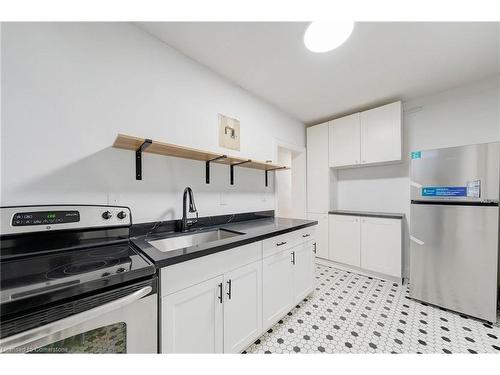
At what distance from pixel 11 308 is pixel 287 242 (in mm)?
1532

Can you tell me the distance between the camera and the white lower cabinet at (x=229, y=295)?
95cm

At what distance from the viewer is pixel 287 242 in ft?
5.45

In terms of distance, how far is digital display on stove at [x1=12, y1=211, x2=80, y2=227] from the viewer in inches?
34.4

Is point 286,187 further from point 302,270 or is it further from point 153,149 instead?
point 153,149

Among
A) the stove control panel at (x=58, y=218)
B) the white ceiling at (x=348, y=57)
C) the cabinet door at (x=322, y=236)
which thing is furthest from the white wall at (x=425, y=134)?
the stove control panel at (x=58, y=218)

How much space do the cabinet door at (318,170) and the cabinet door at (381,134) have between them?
0.55 m

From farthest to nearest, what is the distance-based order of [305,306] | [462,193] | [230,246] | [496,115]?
[496,115]
[305,306]
[462,193]
[230,246]

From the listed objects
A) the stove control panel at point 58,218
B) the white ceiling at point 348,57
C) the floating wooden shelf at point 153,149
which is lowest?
the stove control panel at point 58,218

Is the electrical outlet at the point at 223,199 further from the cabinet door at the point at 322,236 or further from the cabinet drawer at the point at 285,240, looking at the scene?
the cabinet door at the point at 322,236

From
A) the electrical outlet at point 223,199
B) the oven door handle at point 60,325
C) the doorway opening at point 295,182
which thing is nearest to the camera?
the oven door handle at point 60,325

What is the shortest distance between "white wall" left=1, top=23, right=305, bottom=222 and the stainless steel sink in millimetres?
205

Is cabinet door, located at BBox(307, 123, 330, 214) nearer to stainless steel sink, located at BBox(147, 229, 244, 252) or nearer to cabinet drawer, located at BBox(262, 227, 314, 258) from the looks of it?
cabinet drawer, located at BBox(262, 227, 314, 258)

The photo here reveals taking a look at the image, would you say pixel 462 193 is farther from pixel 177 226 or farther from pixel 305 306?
pixel 177 226

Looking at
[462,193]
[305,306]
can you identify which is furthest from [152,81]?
[462,193]
